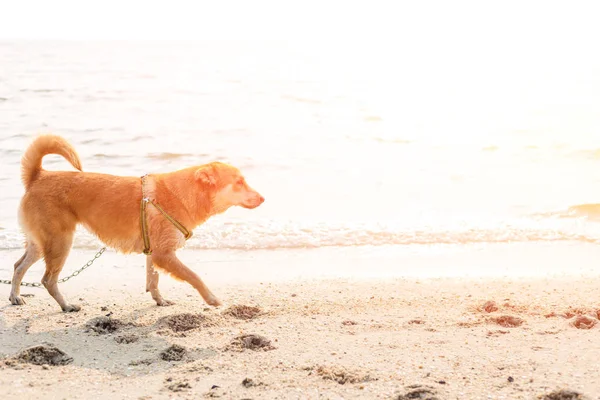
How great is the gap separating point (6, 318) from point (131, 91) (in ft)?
73.0

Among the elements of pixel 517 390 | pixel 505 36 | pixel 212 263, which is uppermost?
pixel 505 36

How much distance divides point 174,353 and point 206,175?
1.87 m

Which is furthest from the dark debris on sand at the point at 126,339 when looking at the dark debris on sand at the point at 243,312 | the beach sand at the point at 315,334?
the dark debris on sand at the point at 243,312

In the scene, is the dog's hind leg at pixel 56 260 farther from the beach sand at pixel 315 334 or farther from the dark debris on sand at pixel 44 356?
the dark debris on sand at pixel 44 356

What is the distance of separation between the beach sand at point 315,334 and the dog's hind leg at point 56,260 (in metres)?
0.13

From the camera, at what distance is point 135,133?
62.9ft

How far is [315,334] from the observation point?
5.25 meters

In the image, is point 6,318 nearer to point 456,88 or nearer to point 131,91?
point 131,91

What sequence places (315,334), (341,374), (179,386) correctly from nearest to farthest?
(179,386) → (341,374) → (315,334)

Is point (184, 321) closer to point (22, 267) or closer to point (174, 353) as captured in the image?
point (174, 353)

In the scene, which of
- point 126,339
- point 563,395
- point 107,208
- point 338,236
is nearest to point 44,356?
point 126,339

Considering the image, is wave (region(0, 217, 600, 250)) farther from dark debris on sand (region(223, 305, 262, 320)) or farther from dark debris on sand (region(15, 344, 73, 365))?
dark debris on sand (region(15, 344, 73, 365))

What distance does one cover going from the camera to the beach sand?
13.6ft

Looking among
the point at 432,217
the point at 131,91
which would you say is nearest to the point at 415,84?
the point at 131,91
